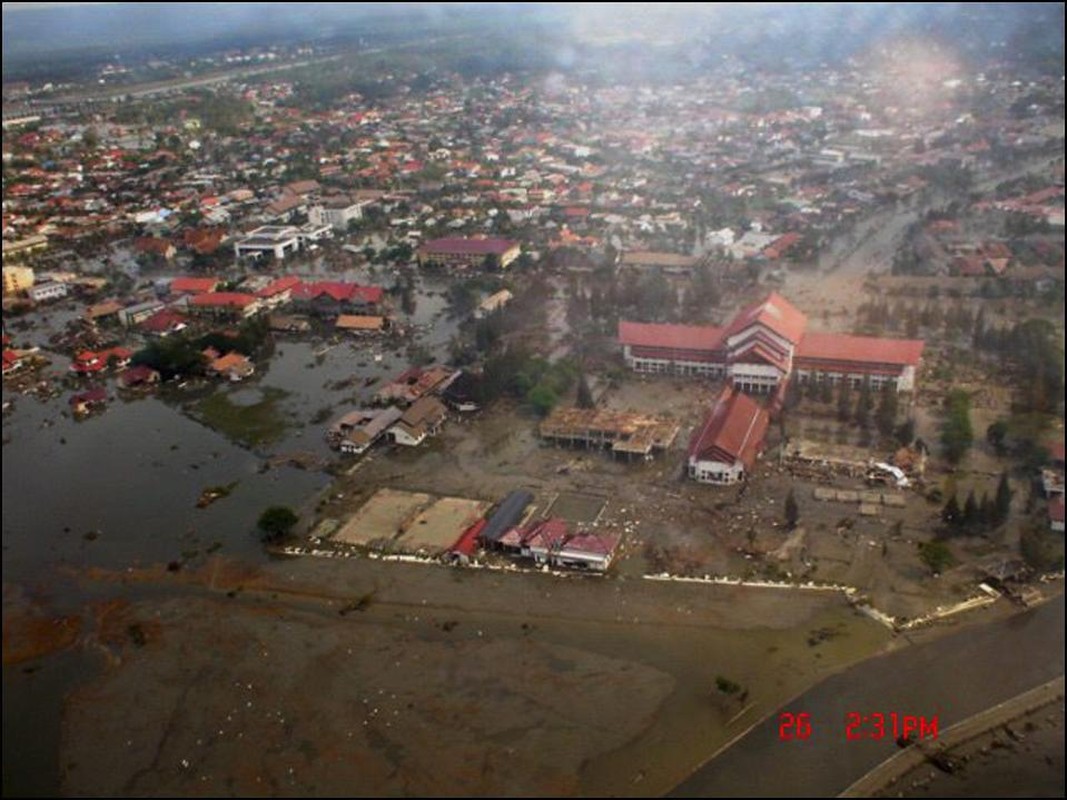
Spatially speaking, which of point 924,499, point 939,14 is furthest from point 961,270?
point 939,14

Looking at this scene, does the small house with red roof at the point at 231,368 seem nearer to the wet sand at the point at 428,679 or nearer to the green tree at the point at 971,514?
the wet sand at the point at 428,679

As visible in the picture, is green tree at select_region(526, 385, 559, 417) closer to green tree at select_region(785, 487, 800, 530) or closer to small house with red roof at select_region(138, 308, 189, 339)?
green tree at select_region(785, 487, 800, 530)

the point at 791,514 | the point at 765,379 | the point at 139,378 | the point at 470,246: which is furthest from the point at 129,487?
the point at 470,246

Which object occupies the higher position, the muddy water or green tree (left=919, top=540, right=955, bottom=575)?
green tree (left=919, top=540, right=955, bottom=575)

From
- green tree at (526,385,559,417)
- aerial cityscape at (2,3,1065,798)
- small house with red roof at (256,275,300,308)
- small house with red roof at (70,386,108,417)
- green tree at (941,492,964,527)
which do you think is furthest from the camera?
small house with red roof at (256,275,300,308)

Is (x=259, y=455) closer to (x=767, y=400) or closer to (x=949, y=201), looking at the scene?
(x=767, y=400)

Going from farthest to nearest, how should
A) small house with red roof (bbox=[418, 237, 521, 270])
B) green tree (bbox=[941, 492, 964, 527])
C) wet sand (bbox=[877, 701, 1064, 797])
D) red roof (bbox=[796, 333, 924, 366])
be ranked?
small house with red roof (bbox=[418, 237, 521, 270]), red roof (bbox=[796, 333, 924, 366]), green tree (bbox=[941, 492, 964, 527]), wet sand (bbox=[877, 701, 1064, 797])

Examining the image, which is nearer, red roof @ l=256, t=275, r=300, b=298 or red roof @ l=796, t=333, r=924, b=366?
red roof @ l=796, t=333, r=924, b=366

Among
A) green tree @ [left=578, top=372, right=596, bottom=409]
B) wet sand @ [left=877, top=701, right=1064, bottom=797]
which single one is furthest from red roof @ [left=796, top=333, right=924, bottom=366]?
wet sand @ [left=877, top=701, right=1064, bottom=797]
